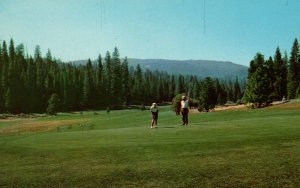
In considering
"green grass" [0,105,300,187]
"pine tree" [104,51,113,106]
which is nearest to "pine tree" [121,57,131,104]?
"pine tree" [104,51,113,106]

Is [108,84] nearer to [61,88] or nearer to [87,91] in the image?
[87,91]

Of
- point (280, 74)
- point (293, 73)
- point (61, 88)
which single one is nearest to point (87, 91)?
point (61, 88)

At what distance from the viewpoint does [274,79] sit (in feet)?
360

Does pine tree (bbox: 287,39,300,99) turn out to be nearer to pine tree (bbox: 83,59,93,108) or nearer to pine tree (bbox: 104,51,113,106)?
pine tree (bbox: 104,51,113,106)

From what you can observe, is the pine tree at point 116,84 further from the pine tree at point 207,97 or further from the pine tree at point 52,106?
the pine tree at point 207,97

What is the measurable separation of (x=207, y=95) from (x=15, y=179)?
71276mm

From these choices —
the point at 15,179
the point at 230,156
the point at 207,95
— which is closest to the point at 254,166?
the point at 230,156

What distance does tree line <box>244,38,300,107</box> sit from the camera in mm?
77312

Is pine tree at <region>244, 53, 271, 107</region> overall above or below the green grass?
above

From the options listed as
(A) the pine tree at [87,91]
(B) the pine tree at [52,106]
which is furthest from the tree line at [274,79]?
(A) the pine tree at [87,91]

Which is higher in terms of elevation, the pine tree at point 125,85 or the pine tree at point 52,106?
the pine tree at point 125,85

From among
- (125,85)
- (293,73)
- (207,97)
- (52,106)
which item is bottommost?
(52,106)

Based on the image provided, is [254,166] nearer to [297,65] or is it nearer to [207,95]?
[207,95]

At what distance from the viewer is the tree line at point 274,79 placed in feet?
254
